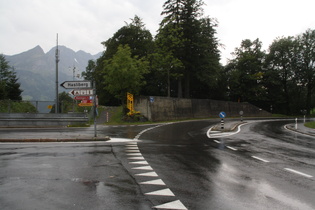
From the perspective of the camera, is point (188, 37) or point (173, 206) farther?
point (188, 37)

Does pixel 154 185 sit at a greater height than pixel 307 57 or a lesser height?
lesser

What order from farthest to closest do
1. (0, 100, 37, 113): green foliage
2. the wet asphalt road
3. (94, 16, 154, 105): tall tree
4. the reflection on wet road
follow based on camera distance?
(94, 16, 154, 105): tall tree
(0, 100, 37, 113): green foliage
the reflection on wet road
the wet asphalt road

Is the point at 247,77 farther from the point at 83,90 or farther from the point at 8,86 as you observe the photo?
the point at 8,86

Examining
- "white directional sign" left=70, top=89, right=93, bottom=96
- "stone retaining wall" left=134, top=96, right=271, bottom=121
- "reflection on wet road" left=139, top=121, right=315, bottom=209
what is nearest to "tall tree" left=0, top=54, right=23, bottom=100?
"stone retaining wall" left=134, top=96, right=271, bottom=121

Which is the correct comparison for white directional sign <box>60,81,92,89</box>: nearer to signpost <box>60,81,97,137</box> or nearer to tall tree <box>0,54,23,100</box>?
signpost <box>60,81,97,137</box>

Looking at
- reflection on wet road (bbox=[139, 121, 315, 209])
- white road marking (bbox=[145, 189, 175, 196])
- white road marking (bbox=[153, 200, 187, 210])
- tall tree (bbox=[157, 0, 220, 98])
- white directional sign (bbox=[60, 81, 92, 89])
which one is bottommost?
reflection on wet road (bbox=[139, 121, 315, 209])

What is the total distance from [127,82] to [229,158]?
76.1ft

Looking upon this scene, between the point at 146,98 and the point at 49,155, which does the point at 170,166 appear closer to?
the point at 49,155

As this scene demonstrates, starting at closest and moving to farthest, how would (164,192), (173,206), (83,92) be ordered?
(173,206) < (164,192) < (83,92)

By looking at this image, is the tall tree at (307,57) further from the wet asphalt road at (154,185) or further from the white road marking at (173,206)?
the white road marking at (173,206)

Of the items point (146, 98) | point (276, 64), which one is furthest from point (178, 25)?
point (276, 64)

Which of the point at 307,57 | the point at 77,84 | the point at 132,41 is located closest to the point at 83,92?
the point at 77,84

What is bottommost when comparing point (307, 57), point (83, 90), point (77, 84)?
point (83, 90)

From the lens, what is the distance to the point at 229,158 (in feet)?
28.5
